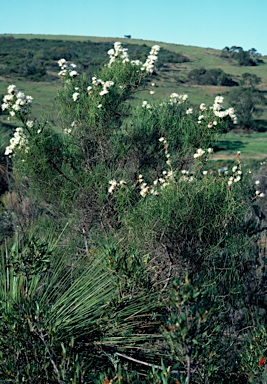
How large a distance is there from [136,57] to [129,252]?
15.0 m

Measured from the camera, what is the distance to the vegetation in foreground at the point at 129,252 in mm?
2473

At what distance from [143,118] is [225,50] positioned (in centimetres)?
6031

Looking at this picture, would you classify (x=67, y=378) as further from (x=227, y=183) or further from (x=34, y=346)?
(x=227, y=183)

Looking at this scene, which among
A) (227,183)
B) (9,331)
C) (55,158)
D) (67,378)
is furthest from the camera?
(55,158)

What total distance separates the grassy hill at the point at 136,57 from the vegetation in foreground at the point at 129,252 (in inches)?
472

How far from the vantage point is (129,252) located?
148 inches

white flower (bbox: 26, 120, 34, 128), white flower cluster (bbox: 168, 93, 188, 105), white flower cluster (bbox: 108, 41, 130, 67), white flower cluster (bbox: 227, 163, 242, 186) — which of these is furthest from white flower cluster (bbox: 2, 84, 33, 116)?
white flower cluster (bbox: 227, 163, 242, 186)

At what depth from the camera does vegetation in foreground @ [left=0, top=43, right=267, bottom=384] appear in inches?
97.3

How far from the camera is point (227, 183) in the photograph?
15.5 ft

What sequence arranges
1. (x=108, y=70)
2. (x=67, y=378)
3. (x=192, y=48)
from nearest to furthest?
(x=67, y=378)
(x=108, y=70)
(x=192, y=48)

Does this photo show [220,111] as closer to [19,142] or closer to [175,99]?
[175,99]

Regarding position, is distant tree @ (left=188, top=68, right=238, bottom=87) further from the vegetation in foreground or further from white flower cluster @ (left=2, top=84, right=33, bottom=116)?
white flower cluster @ (left=2, top=84, right=33, bottom=116)

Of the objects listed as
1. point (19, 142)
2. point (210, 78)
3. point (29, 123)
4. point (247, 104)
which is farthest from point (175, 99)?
point (210, 78)

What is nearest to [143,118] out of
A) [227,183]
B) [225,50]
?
[227,183]
